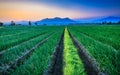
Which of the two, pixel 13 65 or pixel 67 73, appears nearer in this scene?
pixel 67 73

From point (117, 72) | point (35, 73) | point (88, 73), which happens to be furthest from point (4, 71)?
point (117, 72)

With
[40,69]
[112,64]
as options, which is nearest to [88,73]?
[112,64]

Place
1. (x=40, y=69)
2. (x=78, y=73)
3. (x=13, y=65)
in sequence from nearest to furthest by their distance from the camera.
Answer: (x=78, y=73), (x=40, y=69), (x=13, y=65)

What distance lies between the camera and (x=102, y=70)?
331 inches

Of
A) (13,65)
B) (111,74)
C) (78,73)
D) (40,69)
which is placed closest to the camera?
(111,74)

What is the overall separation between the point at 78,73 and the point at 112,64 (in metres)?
2.07

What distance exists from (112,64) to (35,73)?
383 centimetres

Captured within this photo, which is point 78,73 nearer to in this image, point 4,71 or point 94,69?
point 94,69

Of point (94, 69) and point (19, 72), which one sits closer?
point (19, 72)

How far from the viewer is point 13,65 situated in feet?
31.9

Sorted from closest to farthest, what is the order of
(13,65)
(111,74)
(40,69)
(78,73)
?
(111,74) < (78,73) < (40,69) < (13,65)

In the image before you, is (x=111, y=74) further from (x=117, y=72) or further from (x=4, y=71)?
(x=4, y=71)

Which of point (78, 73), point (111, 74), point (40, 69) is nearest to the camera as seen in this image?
point (111, 74)

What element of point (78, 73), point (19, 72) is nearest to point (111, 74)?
point (78, 73)
